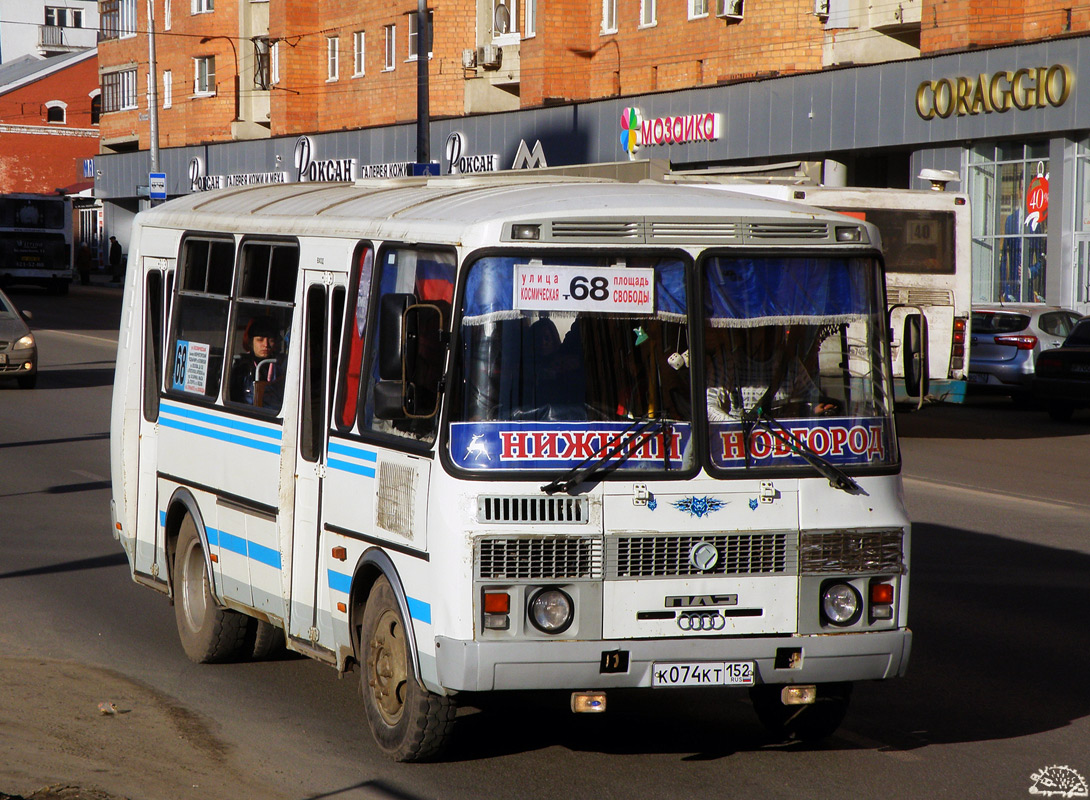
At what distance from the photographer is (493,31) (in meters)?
43.3

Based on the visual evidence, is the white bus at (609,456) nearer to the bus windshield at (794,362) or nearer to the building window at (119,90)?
the bus windshield at (794,362)

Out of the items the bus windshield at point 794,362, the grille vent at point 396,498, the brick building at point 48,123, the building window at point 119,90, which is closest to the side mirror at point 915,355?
the bus windshield at point 794,362

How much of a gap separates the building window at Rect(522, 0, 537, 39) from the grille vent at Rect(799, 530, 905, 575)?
118 feet

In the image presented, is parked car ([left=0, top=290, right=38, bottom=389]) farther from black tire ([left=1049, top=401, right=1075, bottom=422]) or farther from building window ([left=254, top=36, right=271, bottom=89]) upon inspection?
building window ([left=254, top=36, right=271, bottom=89])

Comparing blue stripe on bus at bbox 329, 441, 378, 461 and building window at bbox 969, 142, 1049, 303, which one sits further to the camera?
building window at bbox 969, 142, 1049, 303

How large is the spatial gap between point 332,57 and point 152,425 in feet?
150

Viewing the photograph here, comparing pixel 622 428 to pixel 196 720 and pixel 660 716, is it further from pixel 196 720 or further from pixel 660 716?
pixel 196 720

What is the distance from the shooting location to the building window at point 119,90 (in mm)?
68500

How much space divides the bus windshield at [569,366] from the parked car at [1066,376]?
1825 cm

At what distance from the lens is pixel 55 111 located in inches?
3334

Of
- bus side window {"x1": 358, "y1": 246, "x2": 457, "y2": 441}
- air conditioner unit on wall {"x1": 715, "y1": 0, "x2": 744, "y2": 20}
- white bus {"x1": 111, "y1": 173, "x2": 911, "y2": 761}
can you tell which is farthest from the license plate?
air conditioner unit on wall {"x1": 715, "y1": 0, "x2": 744, "y2": 20}

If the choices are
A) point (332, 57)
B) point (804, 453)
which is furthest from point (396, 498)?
point (332, 57)

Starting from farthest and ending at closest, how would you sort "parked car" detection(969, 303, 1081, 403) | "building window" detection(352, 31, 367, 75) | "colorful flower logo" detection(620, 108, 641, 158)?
"building window" detection(352, 31, 367, 75), "colorful flower logo" detection(620, 108, 641, 158), "parked car" detection(969, 303, 1081, 403)

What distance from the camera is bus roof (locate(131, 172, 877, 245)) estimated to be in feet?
20.5
